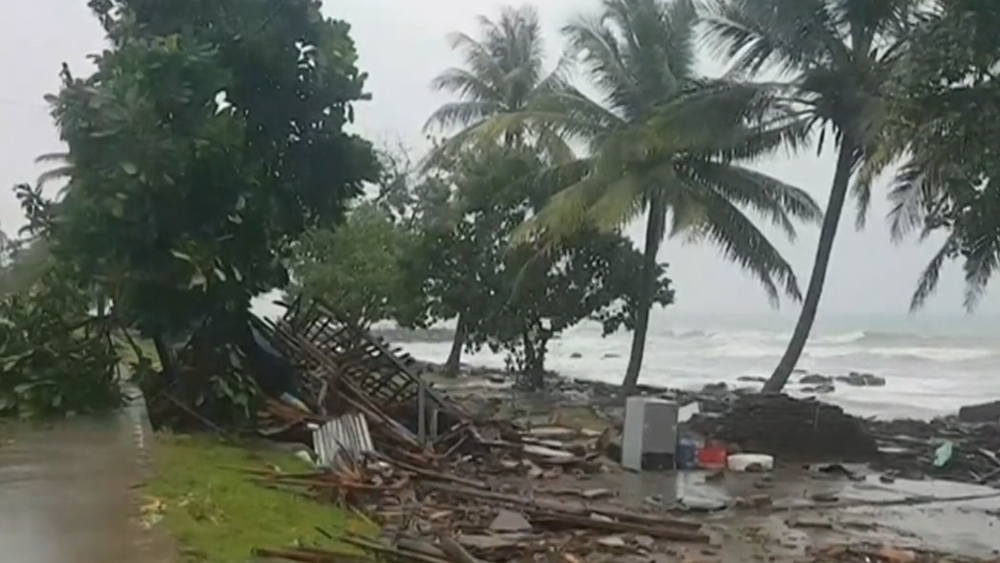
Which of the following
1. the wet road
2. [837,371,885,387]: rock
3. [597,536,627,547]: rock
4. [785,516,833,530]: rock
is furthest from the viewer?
[837,371,885,387]: rock

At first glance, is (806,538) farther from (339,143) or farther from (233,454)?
(339,143)

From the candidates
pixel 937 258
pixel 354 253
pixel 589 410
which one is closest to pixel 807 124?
pixel 937 258

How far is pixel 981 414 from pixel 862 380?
40.6ft

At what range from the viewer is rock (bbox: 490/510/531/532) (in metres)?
7.54

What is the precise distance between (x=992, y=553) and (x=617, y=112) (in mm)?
12834

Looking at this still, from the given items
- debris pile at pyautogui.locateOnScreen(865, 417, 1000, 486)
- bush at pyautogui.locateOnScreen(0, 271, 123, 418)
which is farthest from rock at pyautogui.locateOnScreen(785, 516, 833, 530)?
bush at pyautogui.locateOnScreen(0, 271, 123, 418)

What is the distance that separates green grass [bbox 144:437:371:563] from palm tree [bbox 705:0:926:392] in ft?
33.2

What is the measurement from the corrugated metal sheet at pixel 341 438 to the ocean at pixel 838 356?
1331cm

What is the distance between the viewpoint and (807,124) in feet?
55.9

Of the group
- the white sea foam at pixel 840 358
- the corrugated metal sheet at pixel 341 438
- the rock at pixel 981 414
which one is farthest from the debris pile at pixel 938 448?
the corrugated metal sheet at pixel 341 438

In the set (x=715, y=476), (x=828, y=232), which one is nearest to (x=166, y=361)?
(x=715, y=476)

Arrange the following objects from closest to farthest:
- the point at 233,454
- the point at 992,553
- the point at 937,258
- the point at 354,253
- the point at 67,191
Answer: the point at 992,553 < the point at 233,454 < the point at 67,191 < the point at 937,258 < the point at 354,253

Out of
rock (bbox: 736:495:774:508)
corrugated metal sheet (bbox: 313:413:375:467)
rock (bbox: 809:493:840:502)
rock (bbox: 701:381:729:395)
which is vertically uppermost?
rock (bbox: 701:381:729:395)

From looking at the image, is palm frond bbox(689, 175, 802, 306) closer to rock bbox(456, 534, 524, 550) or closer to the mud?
the mud
